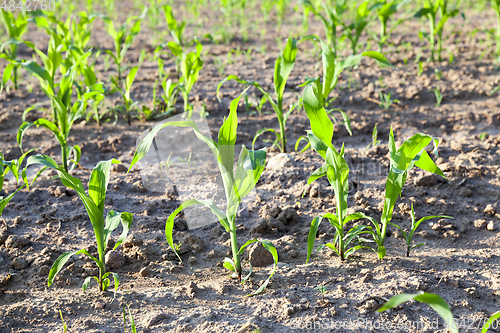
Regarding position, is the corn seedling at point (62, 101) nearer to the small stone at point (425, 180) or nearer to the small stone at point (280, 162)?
the small stone at point (280, 162)

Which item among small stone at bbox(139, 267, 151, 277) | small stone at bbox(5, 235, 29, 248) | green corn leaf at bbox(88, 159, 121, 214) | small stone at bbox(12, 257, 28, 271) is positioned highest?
green corn leaf at bbox(88, 159, 121, 214)

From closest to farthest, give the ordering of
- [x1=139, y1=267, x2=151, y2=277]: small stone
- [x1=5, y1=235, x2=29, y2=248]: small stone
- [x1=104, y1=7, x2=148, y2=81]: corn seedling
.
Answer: [x1=139, y1=267, x2=151, y2=277]: small stone
[x1=5, y1=235, x2=29, y2=248]: small stone
[x1=104, y1=7, x2=148, y2=81]: corn seedling

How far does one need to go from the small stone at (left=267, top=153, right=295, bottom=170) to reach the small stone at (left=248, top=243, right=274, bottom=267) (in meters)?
0.95

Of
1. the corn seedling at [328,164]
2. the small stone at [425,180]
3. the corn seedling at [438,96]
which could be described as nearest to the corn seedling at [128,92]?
the corn seedling at [328,164]

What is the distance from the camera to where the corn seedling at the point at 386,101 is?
4023 mm

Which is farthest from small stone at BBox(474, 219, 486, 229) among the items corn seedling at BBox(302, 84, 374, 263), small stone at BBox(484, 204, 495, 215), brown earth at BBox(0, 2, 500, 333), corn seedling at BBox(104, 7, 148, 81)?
corn seedling at BBox(104, 7, 148, 81)

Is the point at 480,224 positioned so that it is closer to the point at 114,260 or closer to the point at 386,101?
the point at 386,101

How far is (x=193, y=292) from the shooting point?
82.0 inches

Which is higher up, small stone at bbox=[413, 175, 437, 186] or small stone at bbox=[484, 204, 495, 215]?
small stone at bbox=[413, 175, 437, 186]

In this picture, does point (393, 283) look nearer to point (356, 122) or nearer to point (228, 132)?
point (228, 132)

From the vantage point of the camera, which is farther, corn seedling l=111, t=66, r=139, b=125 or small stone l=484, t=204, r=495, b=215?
corn seedling l=111, t=66, r=139, b=125

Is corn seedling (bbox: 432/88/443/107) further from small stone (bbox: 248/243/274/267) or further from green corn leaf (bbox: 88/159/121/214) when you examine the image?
green corn leaf (bbox: 88/159/121/214)

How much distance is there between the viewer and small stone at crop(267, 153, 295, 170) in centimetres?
314

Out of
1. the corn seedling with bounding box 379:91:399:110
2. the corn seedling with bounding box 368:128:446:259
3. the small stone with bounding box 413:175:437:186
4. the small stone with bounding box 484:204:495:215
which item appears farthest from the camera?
the corn seedling with bounding box 379:91:399:110
